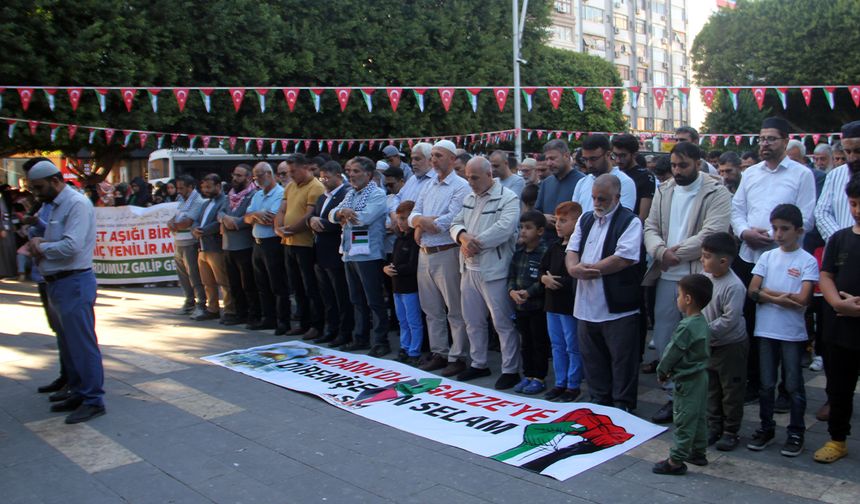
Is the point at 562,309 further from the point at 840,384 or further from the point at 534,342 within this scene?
the point at 840,384

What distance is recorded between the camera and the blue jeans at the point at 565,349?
5812 millimetres

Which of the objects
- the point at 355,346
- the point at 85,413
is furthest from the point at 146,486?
the point at 355,346

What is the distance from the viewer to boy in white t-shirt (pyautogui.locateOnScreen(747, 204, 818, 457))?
457 centimetres

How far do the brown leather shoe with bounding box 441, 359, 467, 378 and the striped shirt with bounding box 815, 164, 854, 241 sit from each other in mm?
3280

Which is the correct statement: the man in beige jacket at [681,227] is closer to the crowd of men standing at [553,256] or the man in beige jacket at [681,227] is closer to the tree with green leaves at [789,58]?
the crowd of men standing at [553,256]

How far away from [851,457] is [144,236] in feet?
42.5

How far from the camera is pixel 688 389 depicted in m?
4.24

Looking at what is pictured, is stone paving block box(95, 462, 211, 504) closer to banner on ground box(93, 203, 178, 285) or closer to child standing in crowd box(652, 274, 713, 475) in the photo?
child standing in crowd box(652, 274, 713, 475)

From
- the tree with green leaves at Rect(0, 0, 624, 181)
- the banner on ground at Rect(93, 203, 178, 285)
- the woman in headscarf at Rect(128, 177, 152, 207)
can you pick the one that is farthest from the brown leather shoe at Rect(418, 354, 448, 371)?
the woman in headscarf at Rect(128, 177, 152, 207)

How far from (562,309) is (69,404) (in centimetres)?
419

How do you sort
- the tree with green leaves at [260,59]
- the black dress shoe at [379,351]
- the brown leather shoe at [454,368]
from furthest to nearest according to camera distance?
the tree with green leaves at [260,59], the black dress shoe at [379,351], the brown leather shoe at [454,368]

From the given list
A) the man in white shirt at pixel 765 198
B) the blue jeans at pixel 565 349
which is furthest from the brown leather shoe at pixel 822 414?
the blue jeans at pixel 565 349

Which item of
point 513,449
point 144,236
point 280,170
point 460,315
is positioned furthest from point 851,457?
point 144,236

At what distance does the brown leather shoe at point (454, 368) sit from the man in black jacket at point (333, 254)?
1.80 m
